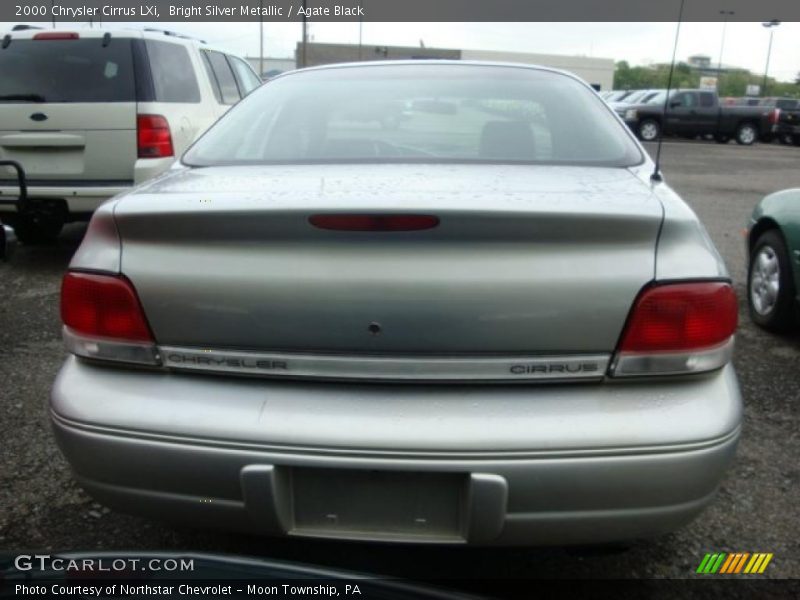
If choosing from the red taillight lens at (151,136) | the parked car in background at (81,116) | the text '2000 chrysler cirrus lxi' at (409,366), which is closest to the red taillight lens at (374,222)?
the text '2000 chrysler cirrus lxi' at (409,366)

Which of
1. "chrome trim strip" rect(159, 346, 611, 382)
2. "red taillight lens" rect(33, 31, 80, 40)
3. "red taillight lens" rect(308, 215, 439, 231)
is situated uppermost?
"red taillight lens" rect(33, 31, 80, 40)

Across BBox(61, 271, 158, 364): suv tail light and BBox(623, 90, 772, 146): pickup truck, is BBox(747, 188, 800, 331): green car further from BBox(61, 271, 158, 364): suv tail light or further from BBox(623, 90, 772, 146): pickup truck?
BBox(623, 90, 772, 146): pickup truck

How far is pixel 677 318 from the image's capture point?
1.68 meters

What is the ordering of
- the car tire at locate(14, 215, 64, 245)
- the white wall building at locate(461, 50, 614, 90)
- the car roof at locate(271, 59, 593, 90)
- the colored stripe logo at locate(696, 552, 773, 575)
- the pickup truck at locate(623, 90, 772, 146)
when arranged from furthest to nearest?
1. the white wall building at locate(461, 50, 614, 90)
2. the pickup truck at locate(623, 90, 772, 146)
3. the car tire at locate(14, 215, 64, 245)
4. the car roof at locate(271, 59, 593, 90)
5. the colored stripe logo at locate(696, 552, 773, 575)

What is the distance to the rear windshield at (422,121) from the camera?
2.32m

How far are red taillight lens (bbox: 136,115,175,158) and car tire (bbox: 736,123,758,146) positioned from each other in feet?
77.9

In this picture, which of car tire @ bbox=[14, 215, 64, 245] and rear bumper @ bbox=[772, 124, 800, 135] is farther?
rear bumper @ bbox=[772, 124, 800, 135]

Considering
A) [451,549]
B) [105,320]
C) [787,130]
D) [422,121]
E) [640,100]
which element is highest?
[422,121]

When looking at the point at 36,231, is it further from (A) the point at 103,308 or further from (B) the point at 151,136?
(A) the point at 103,308

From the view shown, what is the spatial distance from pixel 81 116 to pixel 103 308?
4.02 metres

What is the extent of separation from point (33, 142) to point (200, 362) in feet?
14.2

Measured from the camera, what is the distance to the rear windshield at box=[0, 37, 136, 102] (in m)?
5.31

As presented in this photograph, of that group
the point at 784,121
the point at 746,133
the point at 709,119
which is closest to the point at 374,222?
the point at 709,119

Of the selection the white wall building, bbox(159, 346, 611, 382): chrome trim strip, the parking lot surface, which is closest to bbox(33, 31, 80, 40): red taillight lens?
the parking lot surface
